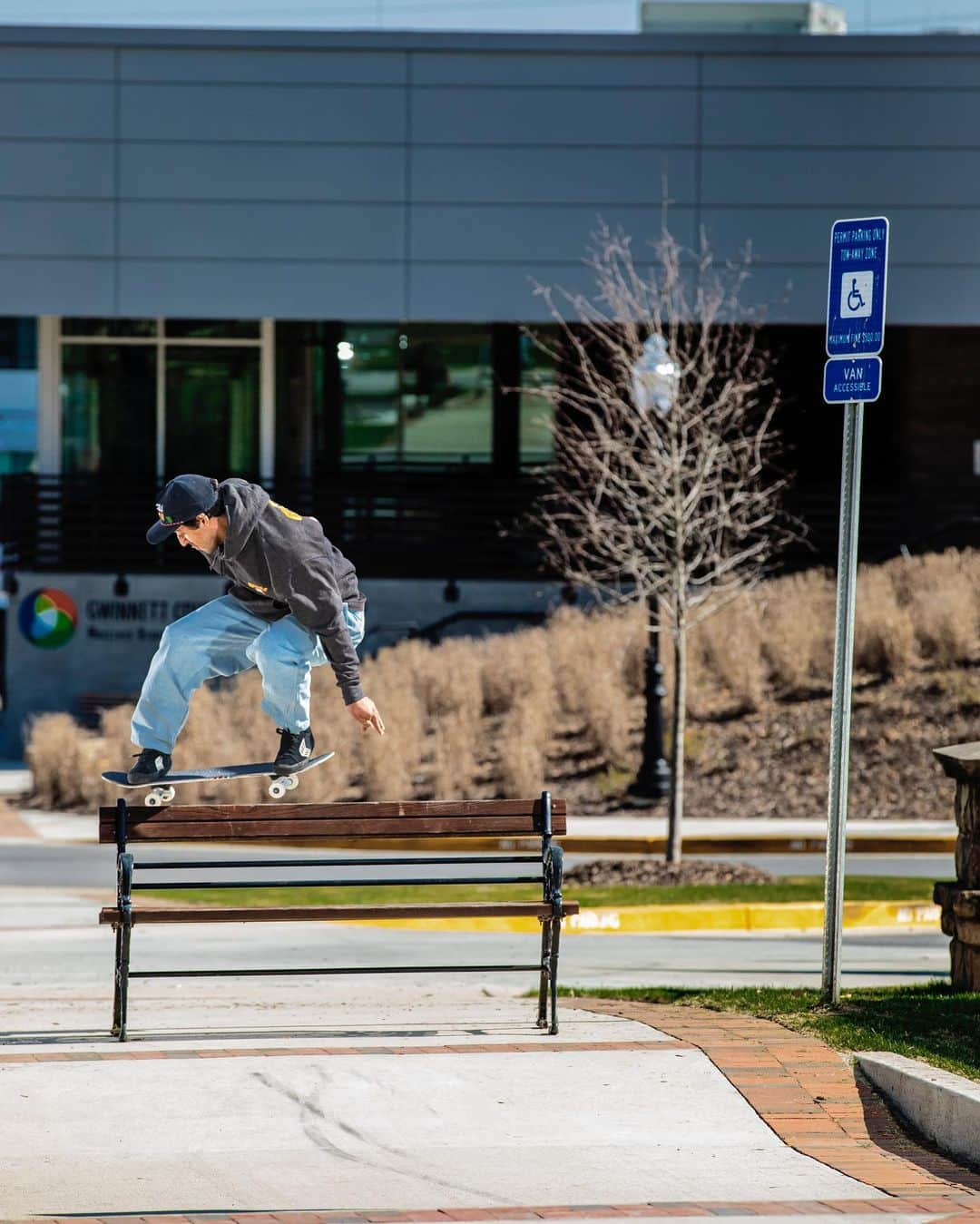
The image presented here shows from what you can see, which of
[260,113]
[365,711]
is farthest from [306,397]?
[365,711]

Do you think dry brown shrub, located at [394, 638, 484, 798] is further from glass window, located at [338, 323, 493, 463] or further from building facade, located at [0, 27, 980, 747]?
glass window, located at [338, 323, 493, 463]

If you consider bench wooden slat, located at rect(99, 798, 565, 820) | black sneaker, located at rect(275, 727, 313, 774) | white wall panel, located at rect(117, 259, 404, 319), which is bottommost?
A: bench wooden slat, located at rect(99, 798, 565, 820)

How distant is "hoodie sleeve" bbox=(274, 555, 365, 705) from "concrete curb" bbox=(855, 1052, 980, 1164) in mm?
2706

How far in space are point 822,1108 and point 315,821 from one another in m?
2.36

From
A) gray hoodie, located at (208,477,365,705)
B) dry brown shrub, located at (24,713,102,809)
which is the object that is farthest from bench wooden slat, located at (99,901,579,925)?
dry brown shrub, located at (24,713,102,809)

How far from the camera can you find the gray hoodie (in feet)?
20.8

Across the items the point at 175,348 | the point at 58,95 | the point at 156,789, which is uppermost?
the point at 58,95

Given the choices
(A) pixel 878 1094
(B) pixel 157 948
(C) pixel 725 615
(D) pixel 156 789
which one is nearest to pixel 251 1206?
(D) pixel 156 789

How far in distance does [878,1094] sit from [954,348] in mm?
24968

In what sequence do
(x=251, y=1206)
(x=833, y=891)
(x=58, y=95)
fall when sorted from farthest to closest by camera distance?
(x=58, y=95), (x=833, y=891), (x=251, y=1206)

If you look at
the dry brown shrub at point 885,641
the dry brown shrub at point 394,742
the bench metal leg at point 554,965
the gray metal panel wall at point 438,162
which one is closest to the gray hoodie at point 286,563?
the bench metal leg at point 554,965

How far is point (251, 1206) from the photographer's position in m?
5.89

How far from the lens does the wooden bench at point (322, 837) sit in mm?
7812

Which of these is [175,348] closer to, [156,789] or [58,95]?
[58,95]
